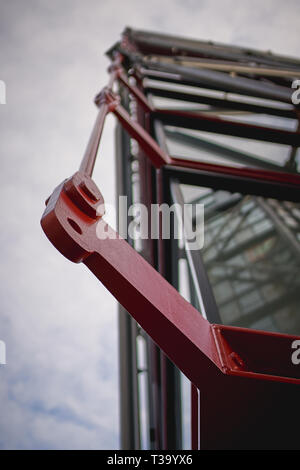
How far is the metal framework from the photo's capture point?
1.13m

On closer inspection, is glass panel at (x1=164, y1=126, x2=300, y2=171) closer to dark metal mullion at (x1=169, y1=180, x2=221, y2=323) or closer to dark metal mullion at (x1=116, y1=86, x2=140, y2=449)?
dark metal mullion at (x1=116, y1=86, x2=140, y2=449)

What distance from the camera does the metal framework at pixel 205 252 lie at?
113cm

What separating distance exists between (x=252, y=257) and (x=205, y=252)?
0.58 metres

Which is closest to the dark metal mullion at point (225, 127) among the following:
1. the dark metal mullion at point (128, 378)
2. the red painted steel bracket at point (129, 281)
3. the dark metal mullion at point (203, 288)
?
the dark metal mullion at point (128, 378)

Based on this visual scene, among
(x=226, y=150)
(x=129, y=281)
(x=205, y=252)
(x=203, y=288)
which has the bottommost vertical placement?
(x=129, y=281)

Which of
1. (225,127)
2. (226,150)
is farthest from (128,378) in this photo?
(225,127)

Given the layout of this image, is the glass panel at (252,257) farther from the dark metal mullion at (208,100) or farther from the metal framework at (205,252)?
the dark metal mullion at (208,100)

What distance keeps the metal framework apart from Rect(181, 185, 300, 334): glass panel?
12mm

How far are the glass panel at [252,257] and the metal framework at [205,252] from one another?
0.04 ft

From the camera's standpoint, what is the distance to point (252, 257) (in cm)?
334

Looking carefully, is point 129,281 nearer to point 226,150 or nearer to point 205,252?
point 205,252

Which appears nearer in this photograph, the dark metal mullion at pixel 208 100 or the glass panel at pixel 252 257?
the glass panel at pixel 252 257
